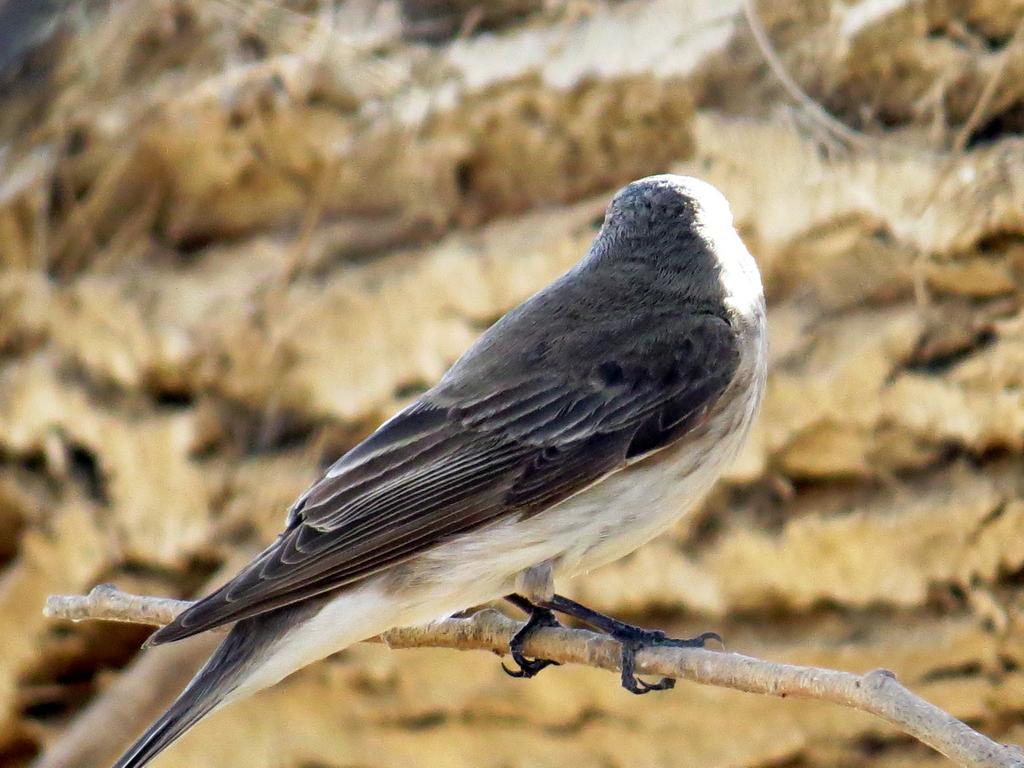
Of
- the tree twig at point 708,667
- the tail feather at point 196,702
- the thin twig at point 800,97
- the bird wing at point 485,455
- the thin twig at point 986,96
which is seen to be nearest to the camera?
the tree twig at point 708,667

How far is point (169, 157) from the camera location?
6098mm

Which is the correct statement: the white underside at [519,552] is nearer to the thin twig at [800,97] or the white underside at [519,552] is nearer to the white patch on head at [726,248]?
the white patch on head at [726,248]

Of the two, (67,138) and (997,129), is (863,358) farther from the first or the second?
(67,138)

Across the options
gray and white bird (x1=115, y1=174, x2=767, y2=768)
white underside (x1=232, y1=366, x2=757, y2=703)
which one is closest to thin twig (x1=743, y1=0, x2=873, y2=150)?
gray and white bird (x1=115, y1=174, x2=767, y2=768)

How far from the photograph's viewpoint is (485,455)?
3.17 meters

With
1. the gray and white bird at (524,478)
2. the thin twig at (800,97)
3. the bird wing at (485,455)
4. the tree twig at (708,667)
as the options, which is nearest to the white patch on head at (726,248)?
the gray and white bird at (524,478)

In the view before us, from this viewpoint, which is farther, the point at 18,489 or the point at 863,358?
the point at 18,489

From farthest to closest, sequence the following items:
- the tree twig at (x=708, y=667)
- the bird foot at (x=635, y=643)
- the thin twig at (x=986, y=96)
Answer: the thin twig at (x=986, y=96) < the bird foot at (x=635, y=643) < the tree twig at (x=708, y=667)

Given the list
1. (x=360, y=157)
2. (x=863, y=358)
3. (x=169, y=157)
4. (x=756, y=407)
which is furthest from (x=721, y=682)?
(x=169, y=157)

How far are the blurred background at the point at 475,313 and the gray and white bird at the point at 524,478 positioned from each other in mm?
1676

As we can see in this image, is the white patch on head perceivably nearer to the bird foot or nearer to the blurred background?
the bird foot

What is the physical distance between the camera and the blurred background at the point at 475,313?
4.86 meters

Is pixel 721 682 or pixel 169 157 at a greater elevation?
pixel 169 157

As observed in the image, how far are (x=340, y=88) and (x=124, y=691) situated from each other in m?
2.69
